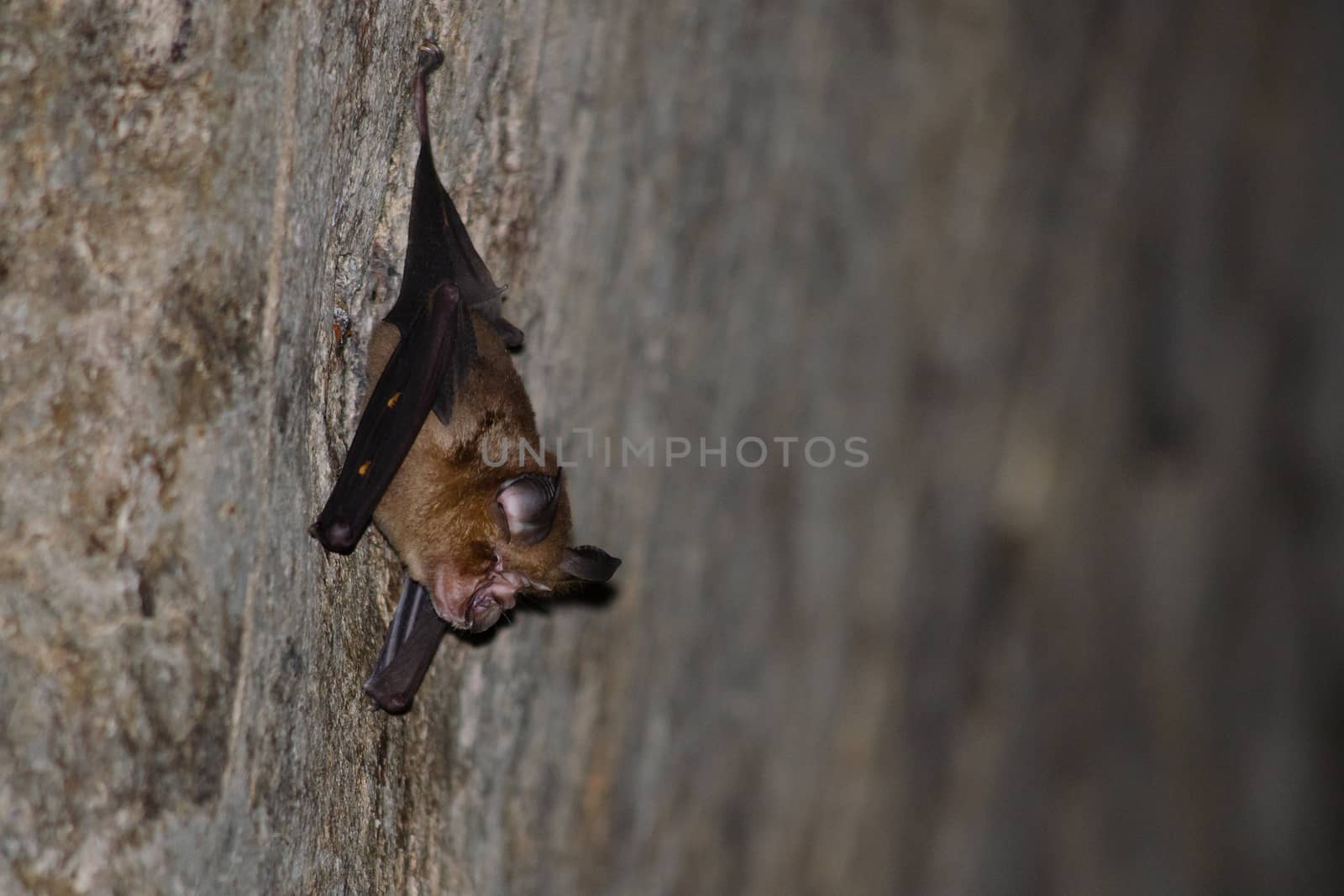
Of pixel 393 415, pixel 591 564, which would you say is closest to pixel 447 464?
pixel 393 415

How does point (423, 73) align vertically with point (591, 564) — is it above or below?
above

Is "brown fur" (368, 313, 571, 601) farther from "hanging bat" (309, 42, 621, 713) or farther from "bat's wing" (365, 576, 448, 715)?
"bat's wing" (365, 576, 448, 715)

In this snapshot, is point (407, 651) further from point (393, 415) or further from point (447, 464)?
point (393, 415)

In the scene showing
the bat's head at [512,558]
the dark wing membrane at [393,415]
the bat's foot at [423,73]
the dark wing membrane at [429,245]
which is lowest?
the bat's head at [512,558]

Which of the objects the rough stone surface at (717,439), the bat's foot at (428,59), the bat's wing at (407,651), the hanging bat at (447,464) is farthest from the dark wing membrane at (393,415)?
the bat's foot at (428,59)

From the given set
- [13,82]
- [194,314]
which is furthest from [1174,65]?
[13,82]

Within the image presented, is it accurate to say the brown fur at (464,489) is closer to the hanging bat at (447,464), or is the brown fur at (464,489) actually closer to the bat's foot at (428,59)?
the hanging bat at (447,464)
